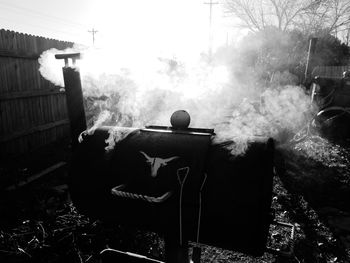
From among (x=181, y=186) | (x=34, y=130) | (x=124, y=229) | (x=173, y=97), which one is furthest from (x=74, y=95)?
(x=173, y=97)

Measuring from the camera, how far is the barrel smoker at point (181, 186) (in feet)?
6.08

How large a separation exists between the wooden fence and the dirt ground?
1505mm

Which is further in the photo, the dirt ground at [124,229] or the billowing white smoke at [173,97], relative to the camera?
the billowing white smoke at [173,97]

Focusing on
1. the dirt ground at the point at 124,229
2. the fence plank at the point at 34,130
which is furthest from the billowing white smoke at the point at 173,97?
the dirt ground at the point at 124,229

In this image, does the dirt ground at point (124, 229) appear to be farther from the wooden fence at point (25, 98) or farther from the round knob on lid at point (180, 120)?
the wooden fence at point (25, 98)

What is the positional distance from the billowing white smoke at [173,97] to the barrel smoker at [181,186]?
19 cm

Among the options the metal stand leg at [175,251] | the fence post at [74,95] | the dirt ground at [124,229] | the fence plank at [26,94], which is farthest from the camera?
the fence plank at [26,94]

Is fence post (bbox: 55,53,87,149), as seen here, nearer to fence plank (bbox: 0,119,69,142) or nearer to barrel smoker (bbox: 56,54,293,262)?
barrel smoker (bbox: 56,54,293,262)

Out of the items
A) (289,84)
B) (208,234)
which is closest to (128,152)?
(208,234)

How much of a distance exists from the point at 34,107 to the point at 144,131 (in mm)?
5273

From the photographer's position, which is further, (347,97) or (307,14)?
(307,14)

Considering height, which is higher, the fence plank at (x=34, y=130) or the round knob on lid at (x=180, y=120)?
the round knob on lid at (x=180, y=120)

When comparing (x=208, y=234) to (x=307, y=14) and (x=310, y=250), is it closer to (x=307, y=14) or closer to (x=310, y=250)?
(x=310, y=250)

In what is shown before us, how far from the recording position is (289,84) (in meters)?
11.2
